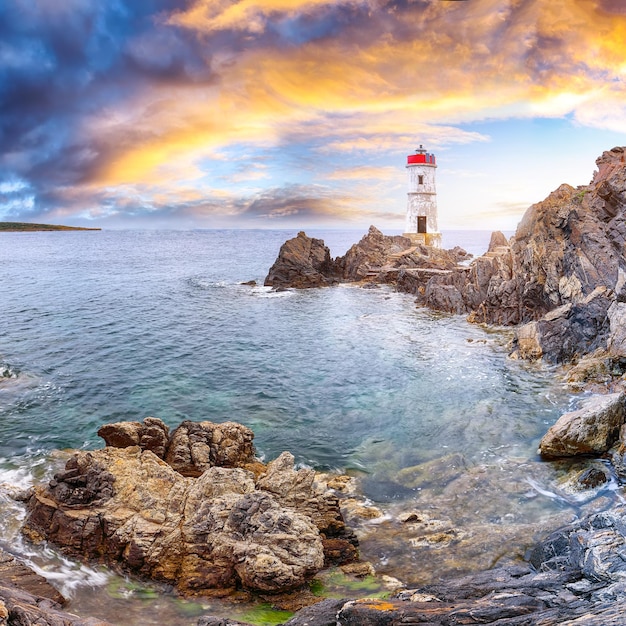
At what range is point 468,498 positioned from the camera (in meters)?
14.9

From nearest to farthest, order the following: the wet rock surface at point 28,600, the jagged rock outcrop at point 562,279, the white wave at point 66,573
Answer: the wet rock surface at point 28,600 → the white wave at point 66,573 → the jagged rock outcrop at point 562,279

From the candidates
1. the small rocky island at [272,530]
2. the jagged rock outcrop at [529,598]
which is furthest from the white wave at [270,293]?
the jagged rock outcrop at [529,598]

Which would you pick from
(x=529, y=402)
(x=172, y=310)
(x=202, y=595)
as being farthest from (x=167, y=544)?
(x=172, y=310)

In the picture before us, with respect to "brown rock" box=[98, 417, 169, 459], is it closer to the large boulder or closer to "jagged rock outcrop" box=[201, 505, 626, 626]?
"jagged rock outcrop" box=[201, 505, 626, 626]

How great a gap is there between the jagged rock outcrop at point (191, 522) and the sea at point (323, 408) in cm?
50

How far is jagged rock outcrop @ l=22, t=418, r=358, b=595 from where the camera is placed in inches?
429

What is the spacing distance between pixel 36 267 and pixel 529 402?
314 ft

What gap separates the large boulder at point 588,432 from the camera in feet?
53.0

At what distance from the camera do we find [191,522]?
12070 millimetres

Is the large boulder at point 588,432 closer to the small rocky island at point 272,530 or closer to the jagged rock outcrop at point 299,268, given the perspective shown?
the small rocky island at point 272,530

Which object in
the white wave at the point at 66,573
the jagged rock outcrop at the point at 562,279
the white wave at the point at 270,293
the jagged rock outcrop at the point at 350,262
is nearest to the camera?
the white wave at the point at 66,573

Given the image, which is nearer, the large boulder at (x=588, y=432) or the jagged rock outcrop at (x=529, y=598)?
the jagged rock outcrop at (x=529, y=598)

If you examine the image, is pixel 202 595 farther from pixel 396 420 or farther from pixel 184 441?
pixel 396 420

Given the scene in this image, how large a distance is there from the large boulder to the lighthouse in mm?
61394
